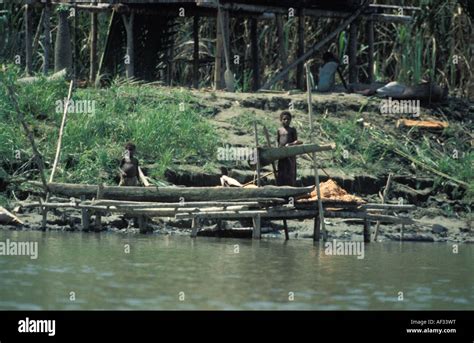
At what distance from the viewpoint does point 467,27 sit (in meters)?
29.6

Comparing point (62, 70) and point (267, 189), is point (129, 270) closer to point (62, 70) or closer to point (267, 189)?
point (267, 189)

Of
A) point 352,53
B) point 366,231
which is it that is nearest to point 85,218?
point 366,231

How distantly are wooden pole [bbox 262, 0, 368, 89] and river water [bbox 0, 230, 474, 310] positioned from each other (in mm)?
7078

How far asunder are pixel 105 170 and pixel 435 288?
7607 millimetres

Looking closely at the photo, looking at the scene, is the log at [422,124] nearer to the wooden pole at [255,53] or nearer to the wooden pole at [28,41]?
the wooden pole at [255,53]

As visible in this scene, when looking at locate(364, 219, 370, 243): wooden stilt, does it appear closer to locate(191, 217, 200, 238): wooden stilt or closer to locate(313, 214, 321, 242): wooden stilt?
locate(313, 214, 321, 242): wooden stilt

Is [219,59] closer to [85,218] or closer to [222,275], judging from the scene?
[85,218]

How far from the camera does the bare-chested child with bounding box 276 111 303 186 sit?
20.0 m

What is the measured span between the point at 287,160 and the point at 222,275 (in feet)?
15.0

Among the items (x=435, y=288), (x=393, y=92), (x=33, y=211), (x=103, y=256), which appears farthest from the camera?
(x=393, y=92)

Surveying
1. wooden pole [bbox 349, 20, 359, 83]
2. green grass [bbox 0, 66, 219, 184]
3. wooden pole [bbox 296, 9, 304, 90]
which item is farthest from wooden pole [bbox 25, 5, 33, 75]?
wooden pole [bbox 349, 20, 359, 83]

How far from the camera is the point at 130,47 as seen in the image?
1024 inches

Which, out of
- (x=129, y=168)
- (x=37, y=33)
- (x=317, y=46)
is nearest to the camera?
(x=129, y=168)

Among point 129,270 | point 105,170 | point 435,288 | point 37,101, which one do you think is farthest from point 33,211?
point 435,288
